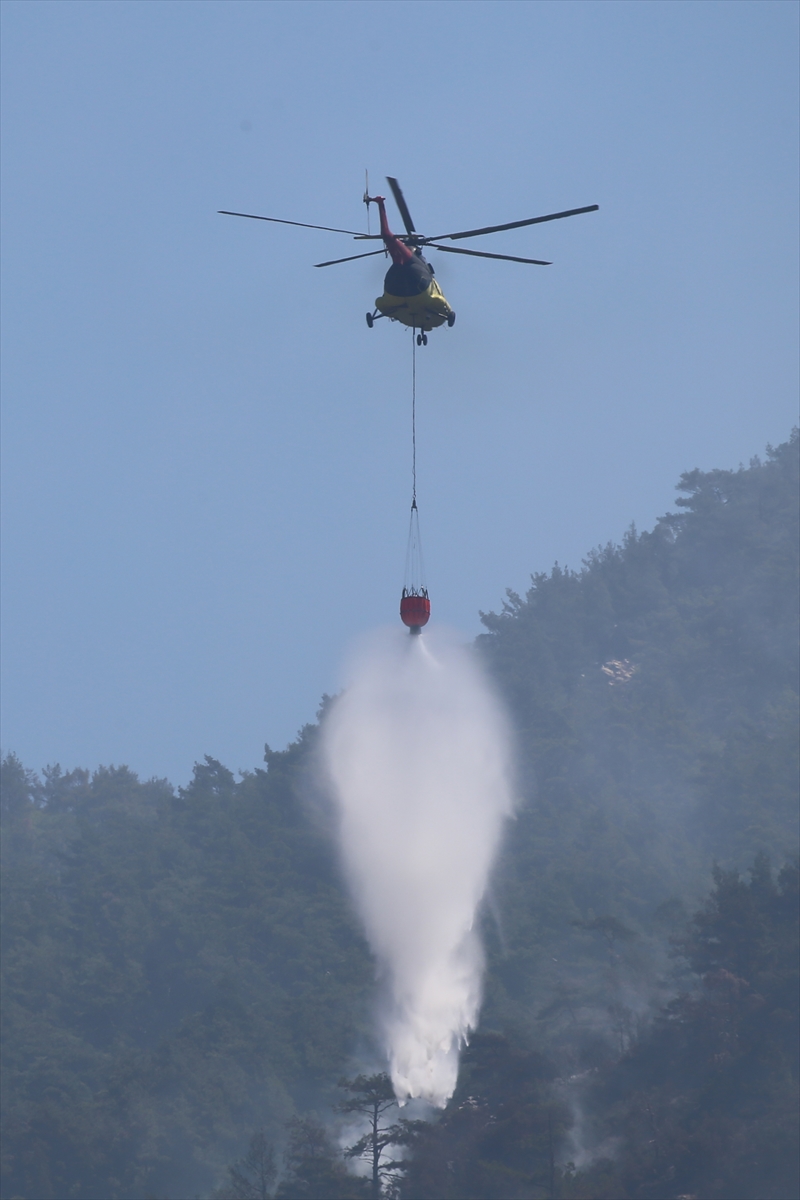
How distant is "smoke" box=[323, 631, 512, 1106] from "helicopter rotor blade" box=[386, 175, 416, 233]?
139 feet

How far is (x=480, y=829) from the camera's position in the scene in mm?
97625

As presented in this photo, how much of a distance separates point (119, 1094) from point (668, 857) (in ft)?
126

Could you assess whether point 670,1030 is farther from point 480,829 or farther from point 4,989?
point 4,989

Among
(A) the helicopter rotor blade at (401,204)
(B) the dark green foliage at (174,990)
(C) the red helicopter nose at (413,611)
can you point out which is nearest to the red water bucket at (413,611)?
(C) the red helicopter nose at (413,611)

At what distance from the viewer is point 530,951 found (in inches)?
3280

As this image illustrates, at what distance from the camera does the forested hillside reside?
54625mm

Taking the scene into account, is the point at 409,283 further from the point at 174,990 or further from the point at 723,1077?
the point at 174,990

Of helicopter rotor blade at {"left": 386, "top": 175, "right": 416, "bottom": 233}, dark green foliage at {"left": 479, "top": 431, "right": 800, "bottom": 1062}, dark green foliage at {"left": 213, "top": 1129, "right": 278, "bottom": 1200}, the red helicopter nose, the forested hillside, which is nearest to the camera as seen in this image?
helicopter rotor blade at {"left": 386, "top": 175, "right": 416, "bottom": 233}

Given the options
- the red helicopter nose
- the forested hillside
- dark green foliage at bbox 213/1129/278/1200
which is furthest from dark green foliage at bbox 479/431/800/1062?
the red helicopter nose

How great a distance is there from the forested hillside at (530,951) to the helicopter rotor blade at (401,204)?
110 feet

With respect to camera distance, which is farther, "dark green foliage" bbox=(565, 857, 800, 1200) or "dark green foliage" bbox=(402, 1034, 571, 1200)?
"dark green foliage" bbox=(565, 857, 800, 1200)

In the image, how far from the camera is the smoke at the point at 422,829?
76.6m

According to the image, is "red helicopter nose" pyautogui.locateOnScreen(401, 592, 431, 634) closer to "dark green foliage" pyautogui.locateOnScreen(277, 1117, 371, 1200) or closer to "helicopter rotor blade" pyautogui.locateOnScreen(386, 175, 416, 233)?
"helicopter rotor blade" pyautogui.locateOnScreen(386, 175, 416, 233)

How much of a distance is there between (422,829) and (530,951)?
1277 cm
